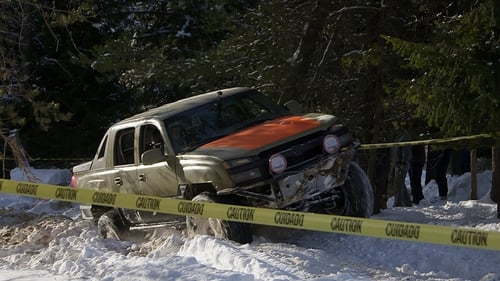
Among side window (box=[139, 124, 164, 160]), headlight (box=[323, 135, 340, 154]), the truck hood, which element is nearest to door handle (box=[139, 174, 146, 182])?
side window (box=[139, 124, 164, 160])

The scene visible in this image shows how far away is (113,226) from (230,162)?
2.49m

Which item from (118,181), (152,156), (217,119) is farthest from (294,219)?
(118,181)

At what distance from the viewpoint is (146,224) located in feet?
30.7

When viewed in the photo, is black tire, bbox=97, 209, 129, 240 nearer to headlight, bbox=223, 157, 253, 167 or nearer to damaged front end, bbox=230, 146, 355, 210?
damaged front end, bbox=230, 146, 355, 210

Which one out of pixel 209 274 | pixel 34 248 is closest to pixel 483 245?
pixel 209 274

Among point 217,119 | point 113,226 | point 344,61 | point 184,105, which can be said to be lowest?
point 113,226

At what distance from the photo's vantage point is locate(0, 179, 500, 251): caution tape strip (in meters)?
4.64

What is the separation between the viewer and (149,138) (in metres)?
9.33

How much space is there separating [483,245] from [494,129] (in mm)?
5475

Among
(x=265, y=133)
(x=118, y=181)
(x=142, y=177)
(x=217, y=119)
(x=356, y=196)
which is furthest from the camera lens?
(x=118, y=181)

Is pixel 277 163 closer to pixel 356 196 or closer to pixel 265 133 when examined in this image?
pixel 265 133

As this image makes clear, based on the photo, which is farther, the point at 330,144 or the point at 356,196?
the point at 356,196

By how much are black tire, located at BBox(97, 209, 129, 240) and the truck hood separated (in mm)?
1882

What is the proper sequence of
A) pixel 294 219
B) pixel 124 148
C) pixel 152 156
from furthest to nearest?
pixel 124 148 → pixel 152 156 → pixel 294 219
